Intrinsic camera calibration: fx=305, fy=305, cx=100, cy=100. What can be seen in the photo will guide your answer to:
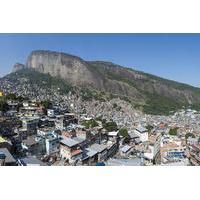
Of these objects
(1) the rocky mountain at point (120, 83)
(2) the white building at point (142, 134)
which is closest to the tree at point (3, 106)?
(1) the rocky mountain at point (120, 83)

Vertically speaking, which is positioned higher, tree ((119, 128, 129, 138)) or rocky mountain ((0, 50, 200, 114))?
rocky mountain ((0, 50, 200, 114))

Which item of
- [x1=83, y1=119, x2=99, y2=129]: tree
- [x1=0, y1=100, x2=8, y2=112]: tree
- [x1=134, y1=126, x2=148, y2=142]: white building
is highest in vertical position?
[x1=0, y1=100, x2=8, y2=112]: tree

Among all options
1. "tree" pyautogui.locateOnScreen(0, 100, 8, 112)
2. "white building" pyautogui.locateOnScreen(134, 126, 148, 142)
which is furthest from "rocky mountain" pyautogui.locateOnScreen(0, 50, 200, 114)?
"white building" pyautogui.locateOnScreen(134, 126, 148, 142)

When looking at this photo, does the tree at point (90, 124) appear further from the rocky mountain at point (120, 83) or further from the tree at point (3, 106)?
the rocky mountain at point (120, 83)

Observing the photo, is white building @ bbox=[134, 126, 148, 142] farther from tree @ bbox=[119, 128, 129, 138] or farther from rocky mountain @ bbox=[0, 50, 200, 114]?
rocky mountain @ bbox=[0, 50, 200, 114]
